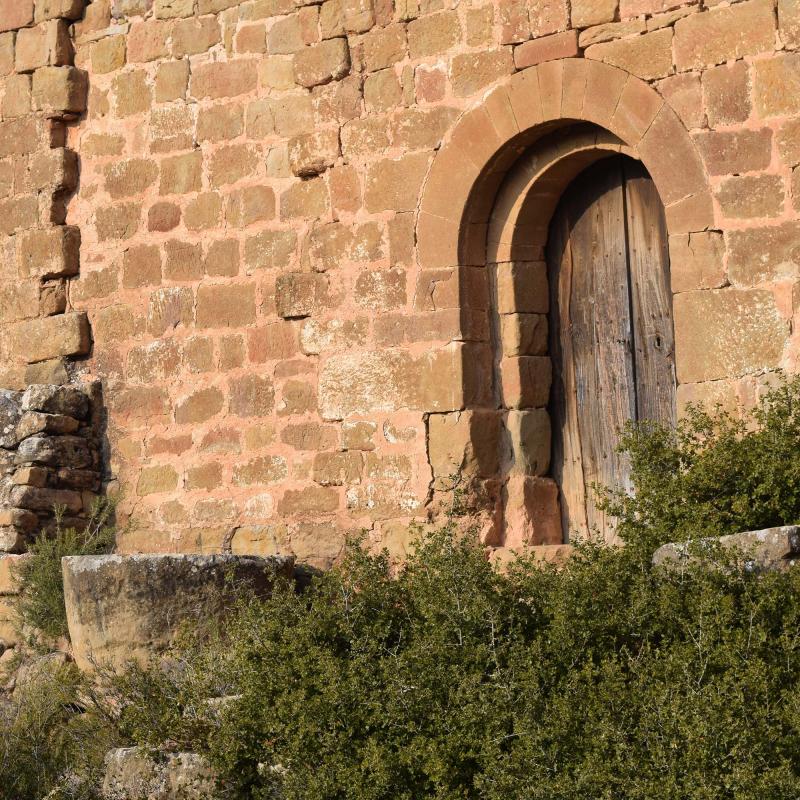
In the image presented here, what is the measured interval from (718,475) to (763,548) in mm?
591

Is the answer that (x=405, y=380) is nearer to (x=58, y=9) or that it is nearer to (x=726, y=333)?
(x=726, y=333)

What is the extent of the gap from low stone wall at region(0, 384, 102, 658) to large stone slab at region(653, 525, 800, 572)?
414 cm

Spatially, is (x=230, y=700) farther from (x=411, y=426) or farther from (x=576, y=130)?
(x=576, y=130)

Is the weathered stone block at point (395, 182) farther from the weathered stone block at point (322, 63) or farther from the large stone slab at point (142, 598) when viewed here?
the large stone slab at point (142, 598)

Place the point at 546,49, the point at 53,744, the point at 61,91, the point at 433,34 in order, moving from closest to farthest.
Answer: the point at 53,744 < the point at 546,49 < the point at 433,34 < the point at 61,91

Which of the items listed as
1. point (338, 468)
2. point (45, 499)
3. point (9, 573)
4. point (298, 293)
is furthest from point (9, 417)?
point (338, 468)

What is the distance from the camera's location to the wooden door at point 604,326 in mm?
7680

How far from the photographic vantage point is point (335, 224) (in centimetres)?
823

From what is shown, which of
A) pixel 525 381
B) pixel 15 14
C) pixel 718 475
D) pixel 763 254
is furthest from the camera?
pixel 15 14

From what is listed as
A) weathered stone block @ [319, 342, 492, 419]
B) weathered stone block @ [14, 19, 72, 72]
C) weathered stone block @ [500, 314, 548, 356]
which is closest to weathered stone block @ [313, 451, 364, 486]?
weathered stone block @ [319, 342, 492, 419]

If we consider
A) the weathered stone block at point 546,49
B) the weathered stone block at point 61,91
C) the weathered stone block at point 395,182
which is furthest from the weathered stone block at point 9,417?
the weathered stone block at point 546,49

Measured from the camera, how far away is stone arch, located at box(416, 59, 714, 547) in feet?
24.8

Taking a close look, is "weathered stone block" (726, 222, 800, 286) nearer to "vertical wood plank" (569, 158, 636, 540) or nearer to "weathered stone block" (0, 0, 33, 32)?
"vertical wood plank" (569, 158, 636, 540)

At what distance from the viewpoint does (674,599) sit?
18.4 ft
